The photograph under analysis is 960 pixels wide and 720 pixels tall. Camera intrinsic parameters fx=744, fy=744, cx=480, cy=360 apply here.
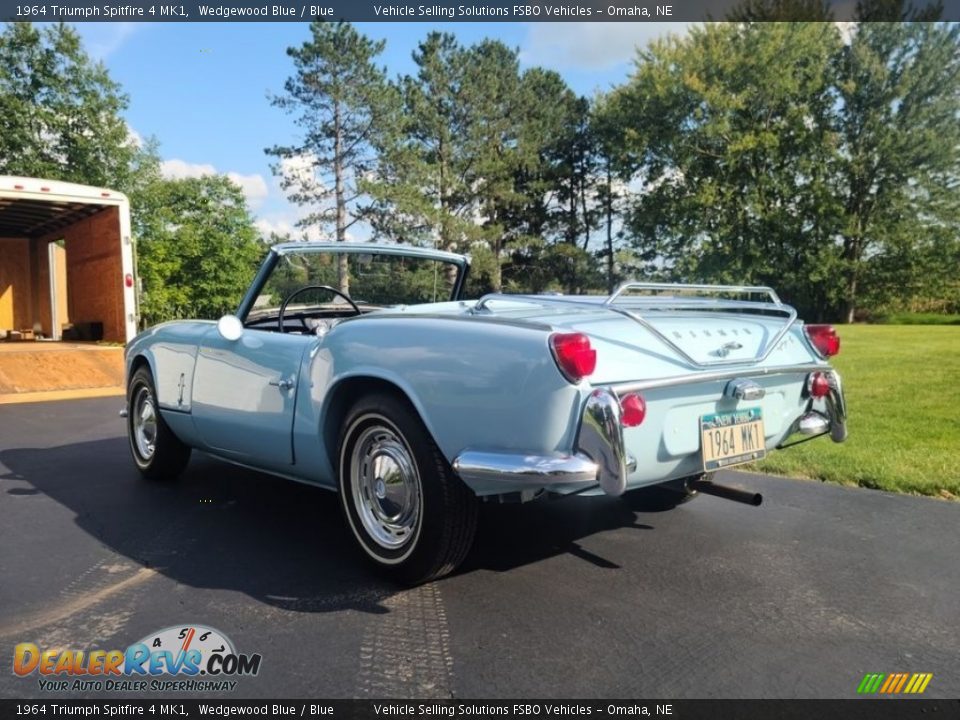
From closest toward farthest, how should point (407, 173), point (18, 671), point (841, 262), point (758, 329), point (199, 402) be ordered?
point (18, 671) → point (758, 329) → point (199, 402) → point (407, 173) → point (841, 262)

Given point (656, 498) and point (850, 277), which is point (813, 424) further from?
point (850, 277)

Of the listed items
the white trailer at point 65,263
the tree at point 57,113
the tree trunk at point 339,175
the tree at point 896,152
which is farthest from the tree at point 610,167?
the white trailer at point 65,263

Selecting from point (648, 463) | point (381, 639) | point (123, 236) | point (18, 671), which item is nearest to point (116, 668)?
point (18, 671)

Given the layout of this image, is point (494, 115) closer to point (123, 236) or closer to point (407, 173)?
point (407, 173)

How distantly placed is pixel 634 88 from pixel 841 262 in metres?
13.4

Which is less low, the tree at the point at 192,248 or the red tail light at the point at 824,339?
the tree at the point at 192,248

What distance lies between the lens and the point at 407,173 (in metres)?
30.7

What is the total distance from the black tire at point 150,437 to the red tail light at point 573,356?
123 inches

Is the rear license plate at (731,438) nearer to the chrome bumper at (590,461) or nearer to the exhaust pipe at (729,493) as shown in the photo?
the exhaust pipe at (729,493)

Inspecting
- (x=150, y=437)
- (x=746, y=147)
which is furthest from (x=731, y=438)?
(x=746, y=147)

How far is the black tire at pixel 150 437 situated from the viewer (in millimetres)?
4727

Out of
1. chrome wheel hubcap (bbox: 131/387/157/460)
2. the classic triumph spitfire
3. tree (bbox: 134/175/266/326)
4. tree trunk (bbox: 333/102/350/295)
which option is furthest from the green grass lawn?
tree (bbox: 134/175/266/326)

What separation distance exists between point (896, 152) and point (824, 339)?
36.2 meters

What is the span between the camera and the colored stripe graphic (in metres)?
2.18
